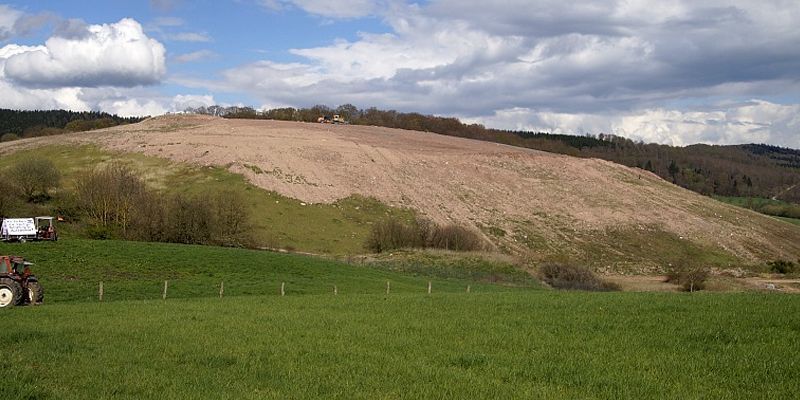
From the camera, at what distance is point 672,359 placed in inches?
539

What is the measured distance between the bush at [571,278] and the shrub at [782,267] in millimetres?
24310

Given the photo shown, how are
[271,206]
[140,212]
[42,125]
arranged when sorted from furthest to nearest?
1. [42,125]
2. [271,206]
3. [140,212]

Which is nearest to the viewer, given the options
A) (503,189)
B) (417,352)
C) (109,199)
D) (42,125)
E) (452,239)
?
(417,352)

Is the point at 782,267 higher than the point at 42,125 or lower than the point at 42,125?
lower

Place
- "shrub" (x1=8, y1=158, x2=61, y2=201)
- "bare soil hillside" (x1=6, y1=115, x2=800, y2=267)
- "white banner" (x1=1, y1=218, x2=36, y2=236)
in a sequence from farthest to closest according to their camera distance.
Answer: "bare soil hillside" (x1=6, y1=115, x2=800, y2=267) < "shrub" (x1=8, y1=158, x2=61, y2=201) < "white banner" (x1=1, y1=218, x2=36, y2=236)

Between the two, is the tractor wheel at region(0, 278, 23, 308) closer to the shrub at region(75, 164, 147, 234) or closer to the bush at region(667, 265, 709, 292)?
the shrub at region(75, 164, 147, 234)

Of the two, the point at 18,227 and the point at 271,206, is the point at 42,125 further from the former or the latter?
the point at 18,227

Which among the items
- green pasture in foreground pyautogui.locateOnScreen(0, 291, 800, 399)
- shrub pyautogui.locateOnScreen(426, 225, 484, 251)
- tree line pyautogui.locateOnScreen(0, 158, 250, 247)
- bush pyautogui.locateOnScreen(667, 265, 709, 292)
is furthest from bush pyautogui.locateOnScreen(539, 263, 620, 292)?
green pasture in foreground pyautogui.locateOnScreen(0, 291, 800, 399)

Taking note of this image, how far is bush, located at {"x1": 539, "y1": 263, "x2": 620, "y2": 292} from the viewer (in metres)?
55.6

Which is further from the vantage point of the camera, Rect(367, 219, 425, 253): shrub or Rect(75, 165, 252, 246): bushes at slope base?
Rect(367, 219, 425, 253): shrub

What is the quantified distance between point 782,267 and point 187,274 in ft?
198

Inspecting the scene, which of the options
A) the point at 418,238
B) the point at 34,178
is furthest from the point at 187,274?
the point at 34,178

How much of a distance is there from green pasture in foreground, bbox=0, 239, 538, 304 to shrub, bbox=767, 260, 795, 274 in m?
32.3

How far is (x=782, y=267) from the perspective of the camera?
71188mm
